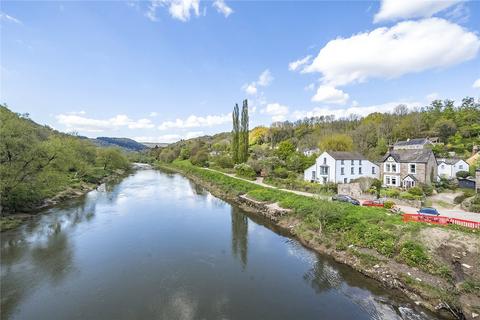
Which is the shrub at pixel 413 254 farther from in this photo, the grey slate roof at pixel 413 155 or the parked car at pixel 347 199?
the grey slate roof at pixel 413 155

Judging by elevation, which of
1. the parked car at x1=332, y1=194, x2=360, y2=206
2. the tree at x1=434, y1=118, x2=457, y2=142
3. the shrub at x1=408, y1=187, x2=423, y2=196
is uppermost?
the tree at x1=434, y1=118, x2=457, y2=142

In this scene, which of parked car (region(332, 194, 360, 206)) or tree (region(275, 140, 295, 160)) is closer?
parked car (region(332, 194, 360, 206))

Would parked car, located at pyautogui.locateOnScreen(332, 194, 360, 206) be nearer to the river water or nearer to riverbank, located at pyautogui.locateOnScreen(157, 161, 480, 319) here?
riverbank, located at pyautogui.locateOnScreen(157, 161, 480, 319)

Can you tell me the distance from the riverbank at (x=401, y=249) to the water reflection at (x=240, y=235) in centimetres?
383

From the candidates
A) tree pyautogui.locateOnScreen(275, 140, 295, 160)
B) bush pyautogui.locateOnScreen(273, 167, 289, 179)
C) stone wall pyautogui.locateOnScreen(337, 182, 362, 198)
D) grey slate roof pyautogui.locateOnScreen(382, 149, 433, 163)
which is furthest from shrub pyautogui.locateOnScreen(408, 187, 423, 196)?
tree pyautogui.locateOnScreen(275, 140, 295, 160)

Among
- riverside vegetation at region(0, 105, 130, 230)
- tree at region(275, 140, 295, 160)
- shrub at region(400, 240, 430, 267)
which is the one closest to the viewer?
shrub at region(400, 240, 430, 267)

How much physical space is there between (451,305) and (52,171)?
3695cm

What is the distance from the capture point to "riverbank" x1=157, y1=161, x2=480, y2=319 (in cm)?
1384

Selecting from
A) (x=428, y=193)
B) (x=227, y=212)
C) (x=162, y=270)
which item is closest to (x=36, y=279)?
(x=162, y=270)

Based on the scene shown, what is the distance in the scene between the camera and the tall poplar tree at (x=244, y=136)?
65.6m

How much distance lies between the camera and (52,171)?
3084 centimetres

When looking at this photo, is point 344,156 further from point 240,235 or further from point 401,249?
point 401,249

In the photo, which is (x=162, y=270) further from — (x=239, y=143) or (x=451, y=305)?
(x=239, y=143)

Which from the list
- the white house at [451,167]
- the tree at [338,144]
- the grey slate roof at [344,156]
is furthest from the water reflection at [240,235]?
the tree at [338,144]
